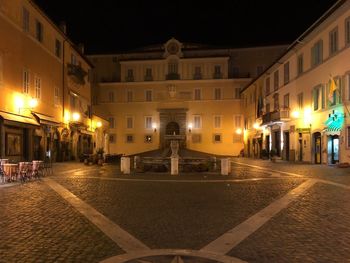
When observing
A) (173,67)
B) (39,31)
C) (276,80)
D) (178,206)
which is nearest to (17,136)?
(39,31)

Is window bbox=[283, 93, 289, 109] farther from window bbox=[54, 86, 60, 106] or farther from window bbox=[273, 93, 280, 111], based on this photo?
window bbox=[54, 86, 60, 106]

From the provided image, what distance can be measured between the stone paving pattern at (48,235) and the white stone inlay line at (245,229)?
155 cm

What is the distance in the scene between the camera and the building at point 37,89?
78.8ft

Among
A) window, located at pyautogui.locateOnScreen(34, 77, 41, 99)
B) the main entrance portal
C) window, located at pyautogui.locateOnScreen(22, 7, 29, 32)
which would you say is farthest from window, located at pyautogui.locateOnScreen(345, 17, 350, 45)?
the main entrance portal

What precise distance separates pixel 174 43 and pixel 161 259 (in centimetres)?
5566

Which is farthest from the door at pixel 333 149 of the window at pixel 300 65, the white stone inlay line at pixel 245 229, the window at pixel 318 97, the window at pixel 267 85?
the window at pixel 267 85

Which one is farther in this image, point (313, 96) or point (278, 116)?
point (278, 116)

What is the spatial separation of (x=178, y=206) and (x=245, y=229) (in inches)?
122

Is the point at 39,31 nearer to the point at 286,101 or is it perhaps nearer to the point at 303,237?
the point at 286,101

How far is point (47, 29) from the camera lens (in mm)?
31703

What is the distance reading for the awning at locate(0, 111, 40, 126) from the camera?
22.4 meters

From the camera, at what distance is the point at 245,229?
26.5 feet

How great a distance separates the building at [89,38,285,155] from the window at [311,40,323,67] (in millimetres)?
26874

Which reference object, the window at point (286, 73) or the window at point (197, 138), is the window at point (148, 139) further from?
the window at point (286, 73)
